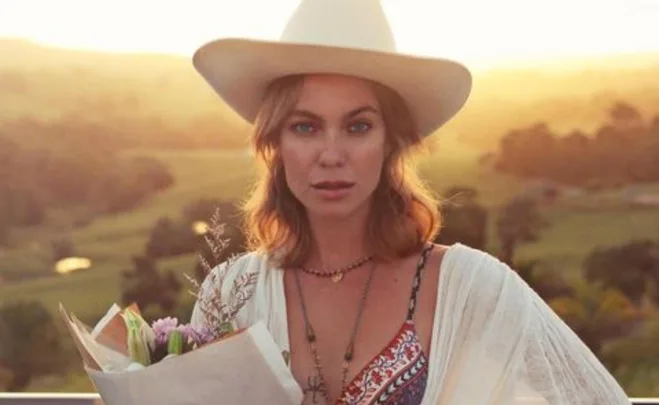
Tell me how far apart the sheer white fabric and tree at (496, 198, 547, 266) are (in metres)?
0.67

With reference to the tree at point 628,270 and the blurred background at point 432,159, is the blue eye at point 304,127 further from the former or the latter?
the tree at point 628,270

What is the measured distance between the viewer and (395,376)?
55.7 inches

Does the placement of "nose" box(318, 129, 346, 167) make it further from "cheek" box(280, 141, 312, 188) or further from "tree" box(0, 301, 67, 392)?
"tree" box(0, 301, 67, 392)

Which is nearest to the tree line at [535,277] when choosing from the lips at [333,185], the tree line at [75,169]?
the tree line at [75,169]

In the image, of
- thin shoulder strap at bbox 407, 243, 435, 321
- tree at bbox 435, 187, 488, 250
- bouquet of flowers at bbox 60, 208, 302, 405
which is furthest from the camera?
tree at bbox 435, 187, 488, 250

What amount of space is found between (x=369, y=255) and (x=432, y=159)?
0.62 metres

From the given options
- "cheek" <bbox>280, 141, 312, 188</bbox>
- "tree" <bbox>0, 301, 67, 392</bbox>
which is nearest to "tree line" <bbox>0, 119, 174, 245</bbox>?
"tree" <bbox>0, 301, 67, 392</bbox>

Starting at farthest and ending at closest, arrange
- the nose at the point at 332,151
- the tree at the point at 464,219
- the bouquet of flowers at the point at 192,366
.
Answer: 1. the tree at the point at 464,219
2. the nose at the point at 332,151
3. the bouquet of flowers at the point at 192,366

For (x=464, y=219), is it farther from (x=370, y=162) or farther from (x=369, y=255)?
(x=370, y=162)

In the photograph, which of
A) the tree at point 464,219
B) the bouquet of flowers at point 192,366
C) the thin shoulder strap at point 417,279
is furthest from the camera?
the tree at point 464,219

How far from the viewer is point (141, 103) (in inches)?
87.0

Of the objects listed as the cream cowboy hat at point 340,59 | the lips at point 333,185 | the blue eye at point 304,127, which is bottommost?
the lips at point 333,185

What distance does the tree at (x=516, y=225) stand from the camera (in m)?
2.17

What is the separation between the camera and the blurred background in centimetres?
216
